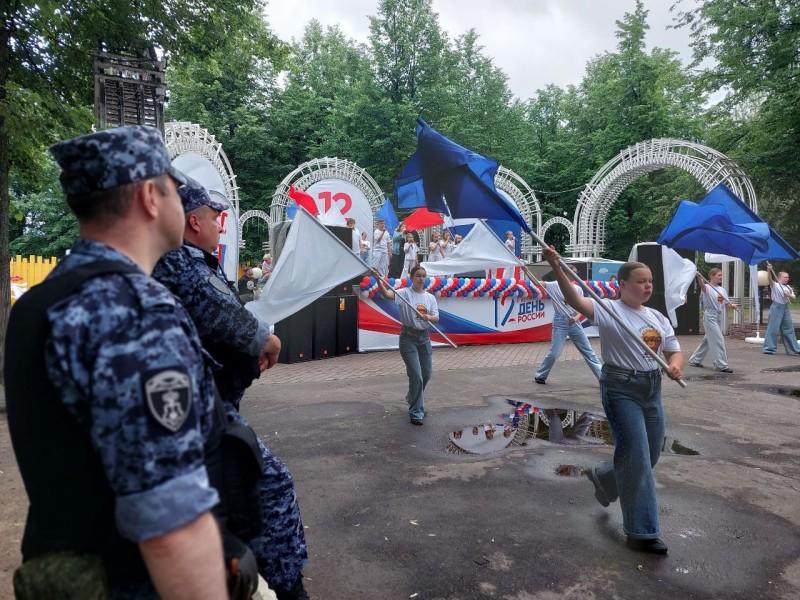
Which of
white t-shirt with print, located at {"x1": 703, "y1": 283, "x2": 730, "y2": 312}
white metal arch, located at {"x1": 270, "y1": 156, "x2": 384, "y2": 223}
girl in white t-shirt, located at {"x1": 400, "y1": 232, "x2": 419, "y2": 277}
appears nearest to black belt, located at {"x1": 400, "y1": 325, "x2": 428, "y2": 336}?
white t-shirt with print, located at {"x1": 703, "y1": 283, "x2": 730, "y2": 312}

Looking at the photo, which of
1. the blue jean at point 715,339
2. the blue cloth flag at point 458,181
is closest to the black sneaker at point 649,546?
the blue cloth flag at point 458,181

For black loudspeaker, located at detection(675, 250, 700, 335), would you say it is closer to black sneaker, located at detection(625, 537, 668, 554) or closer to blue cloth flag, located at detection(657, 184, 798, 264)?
blue cloth flag, located at detection(657, 184, 798, 264)

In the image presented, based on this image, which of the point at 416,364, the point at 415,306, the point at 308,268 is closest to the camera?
the point at 308,268

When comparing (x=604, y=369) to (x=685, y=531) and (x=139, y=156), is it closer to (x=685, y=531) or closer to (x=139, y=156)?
(x=685, y=531)

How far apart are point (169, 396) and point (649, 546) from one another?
359 centimetres

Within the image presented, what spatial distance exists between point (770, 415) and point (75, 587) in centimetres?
839

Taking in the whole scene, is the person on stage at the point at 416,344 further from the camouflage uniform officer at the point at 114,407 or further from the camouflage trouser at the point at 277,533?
the camouflage uniform officer at the point at 114,407

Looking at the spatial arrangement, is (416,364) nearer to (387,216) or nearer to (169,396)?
(169,396)

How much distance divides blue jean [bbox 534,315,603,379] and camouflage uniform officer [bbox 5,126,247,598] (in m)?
8.28

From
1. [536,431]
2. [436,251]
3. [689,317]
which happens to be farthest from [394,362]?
[689,317]

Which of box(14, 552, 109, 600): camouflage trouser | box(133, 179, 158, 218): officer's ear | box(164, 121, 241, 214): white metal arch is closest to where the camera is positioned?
box(14, 552, 109, 600): camouflage trouser

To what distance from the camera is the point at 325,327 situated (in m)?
12.3

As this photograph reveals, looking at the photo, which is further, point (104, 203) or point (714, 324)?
point (714, 324)

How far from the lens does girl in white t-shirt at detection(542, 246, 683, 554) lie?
3.82m
